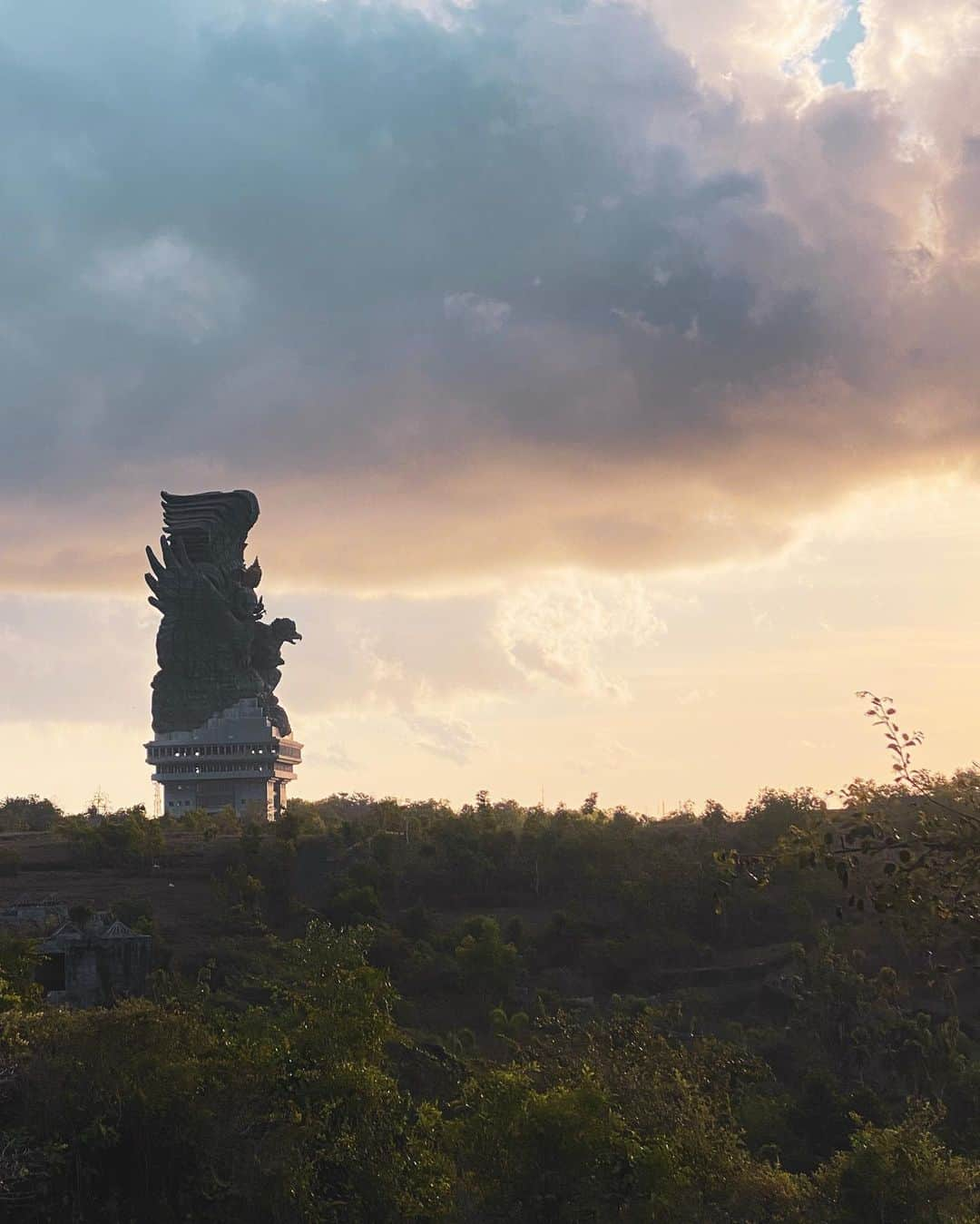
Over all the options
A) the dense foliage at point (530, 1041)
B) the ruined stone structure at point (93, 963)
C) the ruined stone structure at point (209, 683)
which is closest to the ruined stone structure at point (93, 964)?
the ruined stone structure at point (93, 963)

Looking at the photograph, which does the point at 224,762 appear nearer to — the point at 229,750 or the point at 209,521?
the point at 229,750

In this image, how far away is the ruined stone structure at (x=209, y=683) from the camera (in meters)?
136

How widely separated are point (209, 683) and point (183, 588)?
810 centimetres

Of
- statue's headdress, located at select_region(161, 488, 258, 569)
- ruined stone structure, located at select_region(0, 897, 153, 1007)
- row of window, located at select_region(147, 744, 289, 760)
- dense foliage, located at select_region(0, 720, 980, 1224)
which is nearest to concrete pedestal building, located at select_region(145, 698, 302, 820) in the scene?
row of window, located at select_region(147, 744, 289, 760)

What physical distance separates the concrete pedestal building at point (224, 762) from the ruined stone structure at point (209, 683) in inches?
2.9

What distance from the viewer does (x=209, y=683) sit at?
136875 millimetres

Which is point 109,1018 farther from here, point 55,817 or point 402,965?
point 55,817

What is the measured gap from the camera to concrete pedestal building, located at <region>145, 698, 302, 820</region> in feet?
443

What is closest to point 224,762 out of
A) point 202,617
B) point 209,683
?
point 209,683

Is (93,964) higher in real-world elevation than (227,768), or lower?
lower

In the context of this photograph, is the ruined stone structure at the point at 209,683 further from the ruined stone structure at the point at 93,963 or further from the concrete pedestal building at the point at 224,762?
the ruined stone structure at the point at 93,963

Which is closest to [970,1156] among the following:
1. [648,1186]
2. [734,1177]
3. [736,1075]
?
[736,1075]

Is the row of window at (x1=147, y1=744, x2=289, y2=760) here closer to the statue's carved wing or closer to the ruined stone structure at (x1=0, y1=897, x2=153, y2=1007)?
the statue's carved wing

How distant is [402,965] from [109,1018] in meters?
38.8
